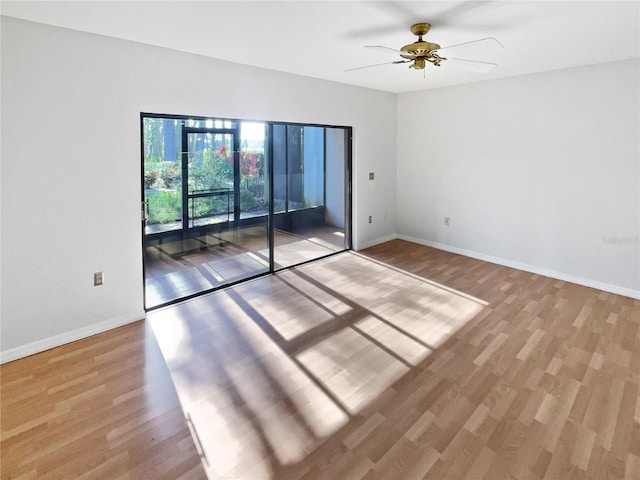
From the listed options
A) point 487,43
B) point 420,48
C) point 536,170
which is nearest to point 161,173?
point 420,48

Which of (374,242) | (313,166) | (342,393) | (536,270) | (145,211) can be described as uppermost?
(313,166)

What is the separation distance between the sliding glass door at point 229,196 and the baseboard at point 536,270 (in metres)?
1.63

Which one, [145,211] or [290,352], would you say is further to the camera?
[145,211]

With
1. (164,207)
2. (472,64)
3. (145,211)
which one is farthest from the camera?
(164,207)

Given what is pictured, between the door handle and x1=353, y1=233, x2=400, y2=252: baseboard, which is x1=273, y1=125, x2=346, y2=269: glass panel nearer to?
x1=353, y1=233, x2=400, y2=252: baseboard

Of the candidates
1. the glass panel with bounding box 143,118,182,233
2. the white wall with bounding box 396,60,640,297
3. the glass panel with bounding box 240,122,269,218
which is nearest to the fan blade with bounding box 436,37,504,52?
the white wall with bounding box 396,60,640,297

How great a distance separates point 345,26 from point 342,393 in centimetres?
275

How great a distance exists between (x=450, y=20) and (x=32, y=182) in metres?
3.47

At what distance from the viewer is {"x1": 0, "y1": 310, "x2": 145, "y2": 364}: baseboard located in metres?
2.97

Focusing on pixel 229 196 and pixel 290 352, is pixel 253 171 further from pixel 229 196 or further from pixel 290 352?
pixel 290 352

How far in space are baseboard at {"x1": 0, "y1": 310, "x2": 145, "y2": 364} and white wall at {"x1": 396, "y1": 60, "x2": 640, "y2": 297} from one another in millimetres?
4653

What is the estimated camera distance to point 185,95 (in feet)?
12.3

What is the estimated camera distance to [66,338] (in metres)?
3.22

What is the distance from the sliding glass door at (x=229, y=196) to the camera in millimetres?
3895
